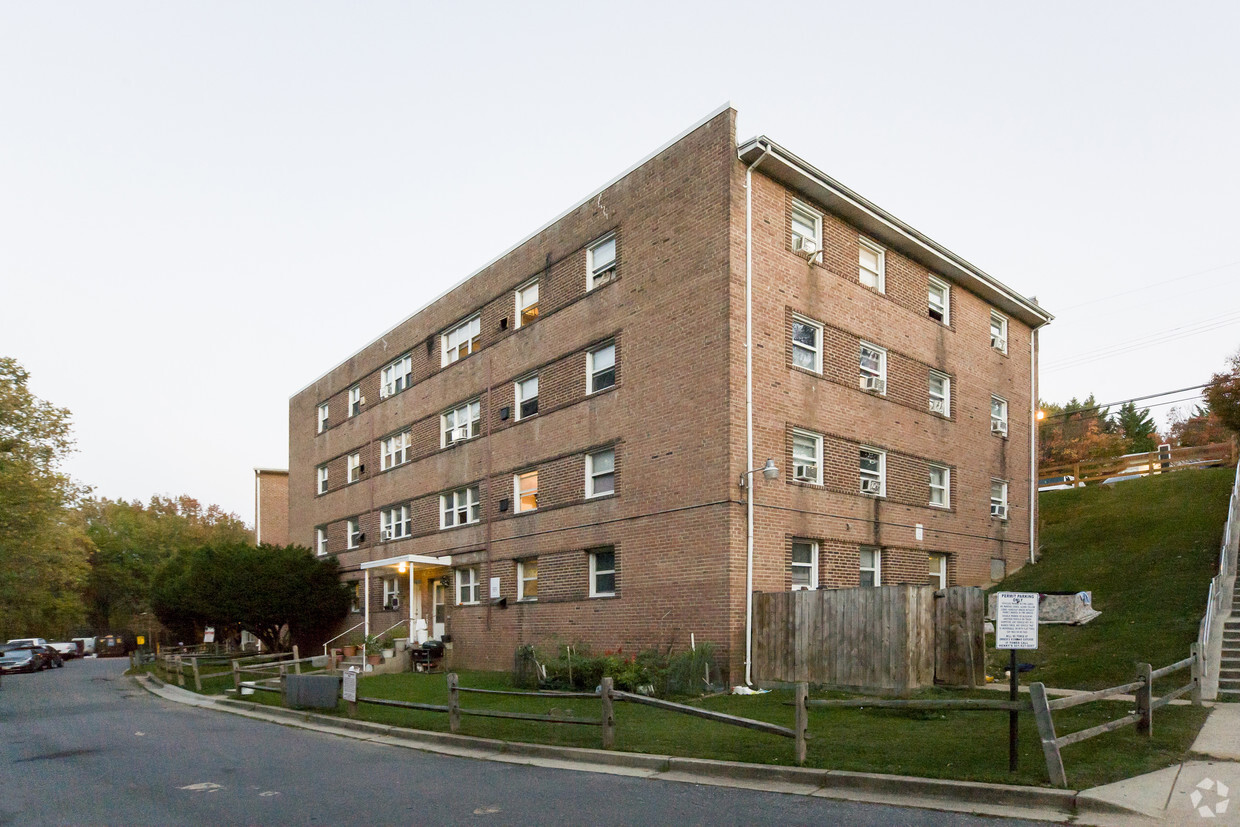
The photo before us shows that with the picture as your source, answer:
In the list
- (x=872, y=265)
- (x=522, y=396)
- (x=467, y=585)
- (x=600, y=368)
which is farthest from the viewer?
(x=467, y=585)

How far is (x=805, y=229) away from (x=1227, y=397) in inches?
798

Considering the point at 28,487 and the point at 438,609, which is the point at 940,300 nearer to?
the point at 438,609

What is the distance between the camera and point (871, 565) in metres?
22.7

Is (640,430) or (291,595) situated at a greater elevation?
(640,430)

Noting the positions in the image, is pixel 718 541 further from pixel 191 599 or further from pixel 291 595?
pixel 191 599

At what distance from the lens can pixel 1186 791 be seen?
851 centimetres

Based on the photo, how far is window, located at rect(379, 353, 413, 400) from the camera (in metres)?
33.0

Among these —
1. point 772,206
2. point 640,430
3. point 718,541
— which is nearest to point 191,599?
point 640,430

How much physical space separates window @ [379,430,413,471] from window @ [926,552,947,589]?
17.5 metres

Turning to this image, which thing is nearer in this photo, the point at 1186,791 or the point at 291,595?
the point at 1186,791

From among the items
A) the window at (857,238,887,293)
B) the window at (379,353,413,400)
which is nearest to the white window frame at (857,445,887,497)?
the window at (857,238,887,293)

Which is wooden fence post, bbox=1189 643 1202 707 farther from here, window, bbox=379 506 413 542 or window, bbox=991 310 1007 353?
window, bbox=379 506 413 542

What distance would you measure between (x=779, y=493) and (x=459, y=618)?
11904 millimetres

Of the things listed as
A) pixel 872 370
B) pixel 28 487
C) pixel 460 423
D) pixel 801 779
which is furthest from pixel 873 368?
pixel 28 487
